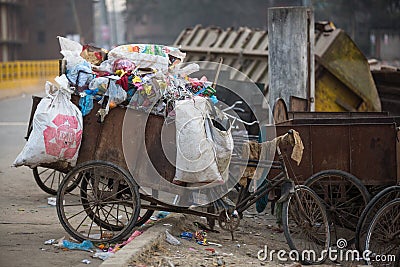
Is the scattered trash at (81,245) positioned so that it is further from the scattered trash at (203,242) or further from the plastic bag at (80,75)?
the plastic bag at (80,75)

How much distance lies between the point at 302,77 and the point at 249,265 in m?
5.43

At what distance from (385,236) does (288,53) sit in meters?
4.95

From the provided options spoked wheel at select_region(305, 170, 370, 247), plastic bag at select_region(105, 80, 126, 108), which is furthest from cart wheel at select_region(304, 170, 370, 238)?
plastic bag at select_region(105, 80, 126, 108)

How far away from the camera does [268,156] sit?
286 inches

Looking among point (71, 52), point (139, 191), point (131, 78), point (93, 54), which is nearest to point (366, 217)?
point (139, 191)

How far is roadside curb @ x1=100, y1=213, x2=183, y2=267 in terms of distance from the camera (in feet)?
19.3

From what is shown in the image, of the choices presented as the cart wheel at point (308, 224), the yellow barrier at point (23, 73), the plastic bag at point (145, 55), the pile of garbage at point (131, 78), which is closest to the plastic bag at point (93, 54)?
the pile of garbage at point (131, 78)

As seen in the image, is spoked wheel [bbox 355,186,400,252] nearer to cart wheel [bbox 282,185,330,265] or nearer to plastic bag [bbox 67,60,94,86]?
cart wheel [bbox 282,185,330,265]

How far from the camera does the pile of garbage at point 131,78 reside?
700 cm

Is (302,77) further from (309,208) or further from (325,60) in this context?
(309,208)

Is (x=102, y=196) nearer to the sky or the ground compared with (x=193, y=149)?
nearer to the ground

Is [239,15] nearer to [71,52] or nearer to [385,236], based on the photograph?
[71,52]

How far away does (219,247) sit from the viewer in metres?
7.18

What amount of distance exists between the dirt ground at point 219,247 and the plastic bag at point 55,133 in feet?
3.99
